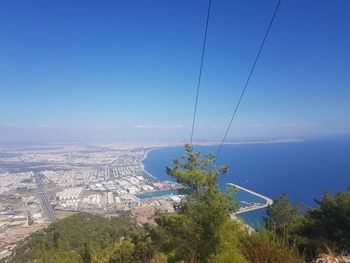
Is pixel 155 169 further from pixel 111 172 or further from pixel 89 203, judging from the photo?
pixel 89 203

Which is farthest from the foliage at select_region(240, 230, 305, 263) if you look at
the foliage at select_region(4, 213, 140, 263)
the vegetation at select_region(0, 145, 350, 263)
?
the foliage at select_region(4, 213, 140, 263)

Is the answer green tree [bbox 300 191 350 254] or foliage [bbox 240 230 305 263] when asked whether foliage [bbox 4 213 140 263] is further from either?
foliage [bbox 240 230 305 263]

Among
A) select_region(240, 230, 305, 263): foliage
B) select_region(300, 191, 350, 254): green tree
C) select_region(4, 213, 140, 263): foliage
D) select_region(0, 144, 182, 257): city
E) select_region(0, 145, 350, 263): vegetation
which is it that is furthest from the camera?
select_region(0, 144, 182, 257): city

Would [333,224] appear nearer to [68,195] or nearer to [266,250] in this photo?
[266,250]

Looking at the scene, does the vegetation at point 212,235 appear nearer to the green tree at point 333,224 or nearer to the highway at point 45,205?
the green tree at point 333,224

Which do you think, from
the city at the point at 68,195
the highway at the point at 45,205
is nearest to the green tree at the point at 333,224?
the city at the point at 68,195

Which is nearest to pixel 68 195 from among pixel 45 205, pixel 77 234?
pixel 45 205

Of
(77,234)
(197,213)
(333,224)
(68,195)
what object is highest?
(197,213)

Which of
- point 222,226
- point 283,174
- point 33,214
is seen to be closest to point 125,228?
point 222,226
